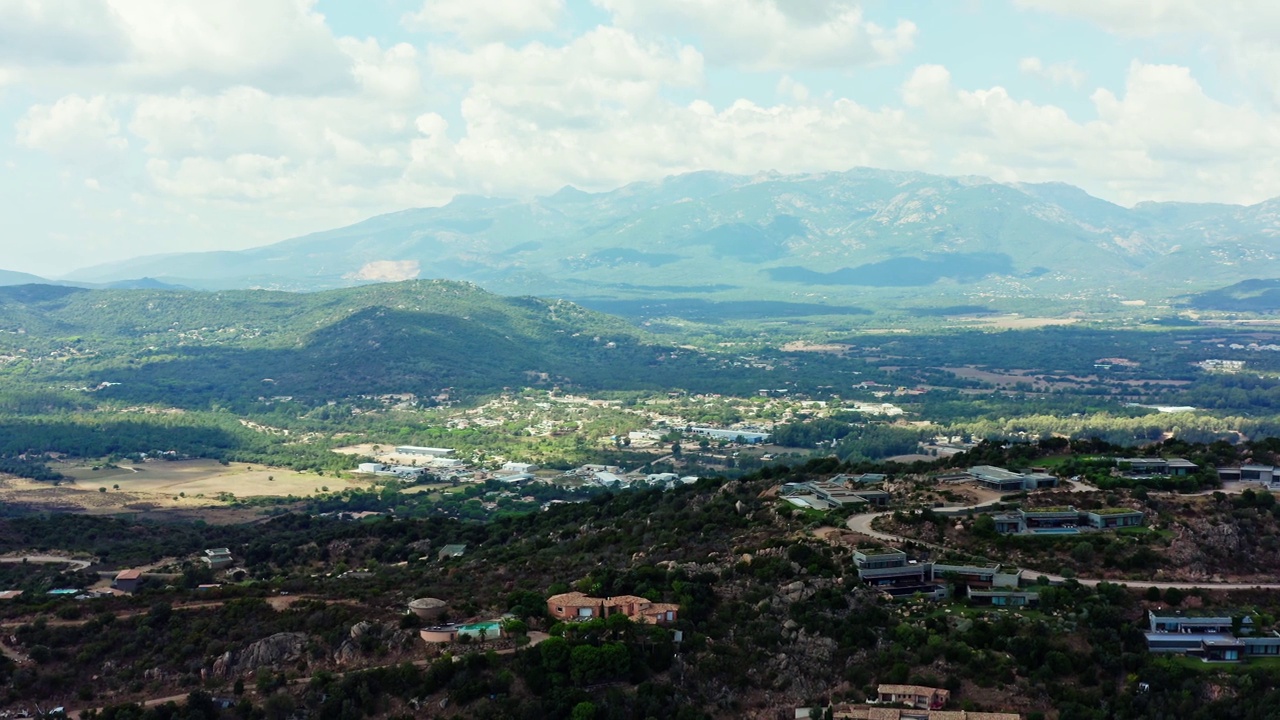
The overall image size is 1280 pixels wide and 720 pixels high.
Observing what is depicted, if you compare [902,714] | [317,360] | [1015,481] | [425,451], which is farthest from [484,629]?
[317,360]

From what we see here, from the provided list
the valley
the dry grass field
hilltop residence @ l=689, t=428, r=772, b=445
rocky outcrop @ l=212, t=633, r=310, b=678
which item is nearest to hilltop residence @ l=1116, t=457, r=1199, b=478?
the valley

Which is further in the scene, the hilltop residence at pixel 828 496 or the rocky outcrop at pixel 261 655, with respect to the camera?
the hilltop residence at pixel 828 496

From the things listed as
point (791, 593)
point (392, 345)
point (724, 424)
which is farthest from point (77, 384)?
point (791, 593)

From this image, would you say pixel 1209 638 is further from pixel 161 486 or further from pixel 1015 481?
pixel 161 486

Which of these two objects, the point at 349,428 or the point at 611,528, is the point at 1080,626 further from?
the point at 349,428

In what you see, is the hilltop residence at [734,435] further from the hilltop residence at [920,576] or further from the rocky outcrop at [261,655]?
the rocky outcrop at [261,655]

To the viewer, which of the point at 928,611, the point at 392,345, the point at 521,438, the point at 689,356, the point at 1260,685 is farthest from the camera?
the point at 689,356

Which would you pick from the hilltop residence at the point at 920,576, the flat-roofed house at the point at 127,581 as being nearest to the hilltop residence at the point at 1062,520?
the hilltop residence at the point at 920,576
